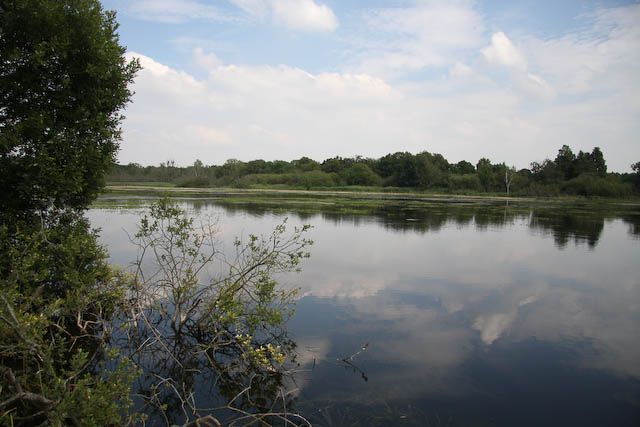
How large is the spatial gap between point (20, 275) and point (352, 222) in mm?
25813

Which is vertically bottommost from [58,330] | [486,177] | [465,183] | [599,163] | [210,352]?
[210,352]

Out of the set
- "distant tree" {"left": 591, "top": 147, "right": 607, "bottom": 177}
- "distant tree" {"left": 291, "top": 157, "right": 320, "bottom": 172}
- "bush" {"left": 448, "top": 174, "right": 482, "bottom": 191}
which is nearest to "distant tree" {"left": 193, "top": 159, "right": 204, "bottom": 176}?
"distant tree" {"left": 291, "top": 157, "right": 320, "bottom": 172}

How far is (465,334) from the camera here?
1062 cm

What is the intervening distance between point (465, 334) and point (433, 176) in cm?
9762

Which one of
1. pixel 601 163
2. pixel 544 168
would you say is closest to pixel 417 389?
pixel 544 168

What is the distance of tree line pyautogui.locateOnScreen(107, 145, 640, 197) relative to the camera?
88812mm

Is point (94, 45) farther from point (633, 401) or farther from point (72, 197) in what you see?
point (633, 401)

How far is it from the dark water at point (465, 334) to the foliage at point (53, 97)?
234 inches

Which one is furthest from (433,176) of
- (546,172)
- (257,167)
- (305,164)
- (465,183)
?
(257,167)

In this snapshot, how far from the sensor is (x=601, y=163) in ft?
317


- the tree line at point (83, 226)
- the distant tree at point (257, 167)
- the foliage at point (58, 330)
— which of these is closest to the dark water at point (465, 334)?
the tree line at point (83, 226)

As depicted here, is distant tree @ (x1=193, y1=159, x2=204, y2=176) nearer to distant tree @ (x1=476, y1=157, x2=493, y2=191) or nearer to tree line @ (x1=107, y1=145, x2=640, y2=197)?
tree line @ (x1=107, y1=145, x2=640, y2=197)

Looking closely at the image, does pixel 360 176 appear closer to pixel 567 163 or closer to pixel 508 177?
pixel 508 177

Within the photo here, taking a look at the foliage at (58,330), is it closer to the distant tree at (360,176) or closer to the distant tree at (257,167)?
the distant tree at (360,176)
